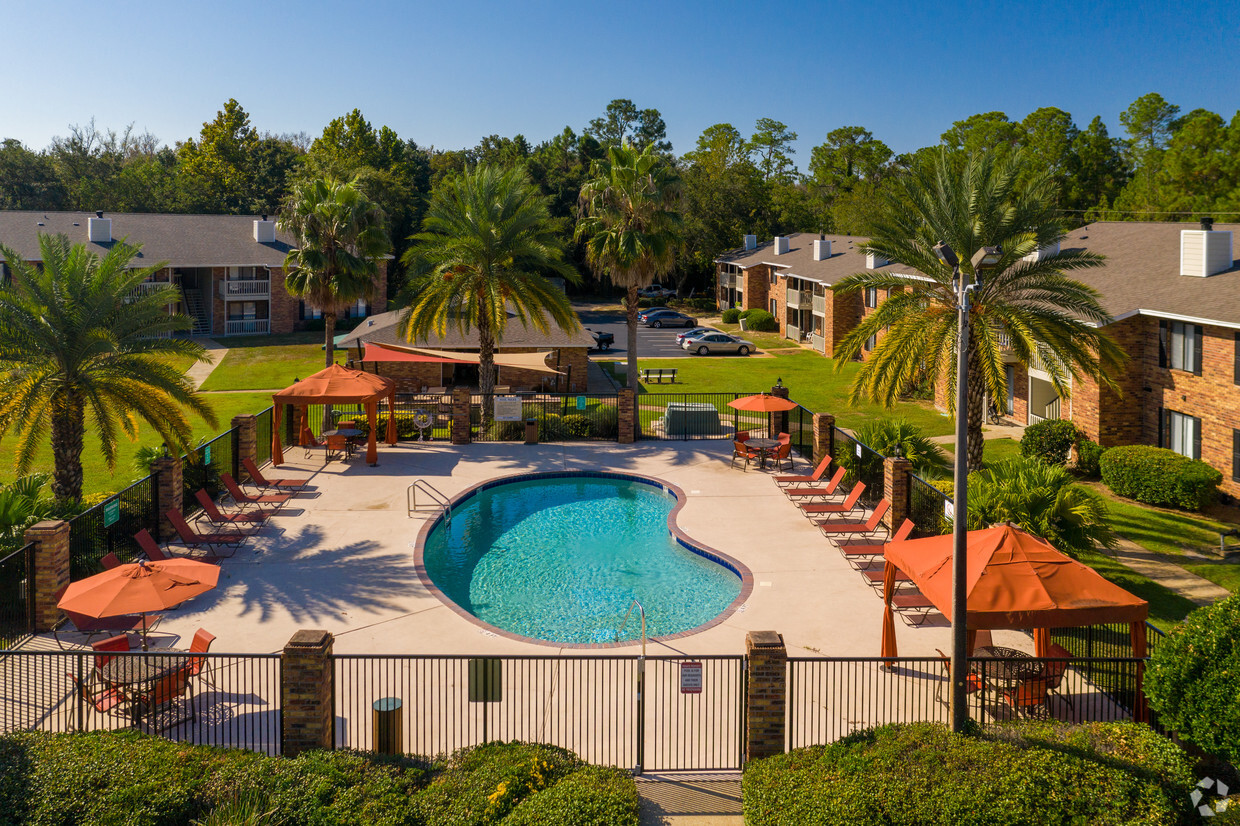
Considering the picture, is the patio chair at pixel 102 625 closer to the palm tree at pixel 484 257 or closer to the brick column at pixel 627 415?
the palm tree at pixel 484 257

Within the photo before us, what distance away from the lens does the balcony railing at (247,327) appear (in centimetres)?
5875

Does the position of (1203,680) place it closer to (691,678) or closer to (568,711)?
(691,678)

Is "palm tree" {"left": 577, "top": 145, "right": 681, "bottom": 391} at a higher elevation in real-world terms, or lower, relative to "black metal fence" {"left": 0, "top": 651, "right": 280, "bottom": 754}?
higher

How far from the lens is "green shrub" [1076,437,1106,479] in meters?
26.7

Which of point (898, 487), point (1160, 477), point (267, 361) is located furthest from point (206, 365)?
point (1160, 477)

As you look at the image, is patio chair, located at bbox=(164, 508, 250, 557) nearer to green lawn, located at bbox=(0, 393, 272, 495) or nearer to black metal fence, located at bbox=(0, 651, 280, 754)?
green lawn, located at bbox=(0, 393, 272, 495)

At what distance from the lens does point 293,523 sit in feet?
70.2

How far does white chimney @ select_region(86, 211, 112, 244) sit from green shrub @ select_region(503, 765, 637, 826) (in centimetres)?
5833

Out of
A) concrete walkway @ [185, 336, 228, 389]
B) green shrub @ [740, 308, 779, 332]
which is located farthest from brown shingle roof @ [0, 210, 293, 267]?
green shrub @ [740, 308, 779, 332]

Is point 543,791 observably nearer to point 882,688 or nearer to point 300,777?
point 300,777

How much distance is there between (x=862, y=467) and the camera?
24312 mm

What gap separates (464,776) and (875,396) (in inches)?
A: 616

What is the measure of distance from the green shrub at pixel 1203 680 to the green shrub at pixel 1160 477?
1389 cm

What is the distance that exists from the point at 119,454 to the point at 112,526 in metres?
12.3
